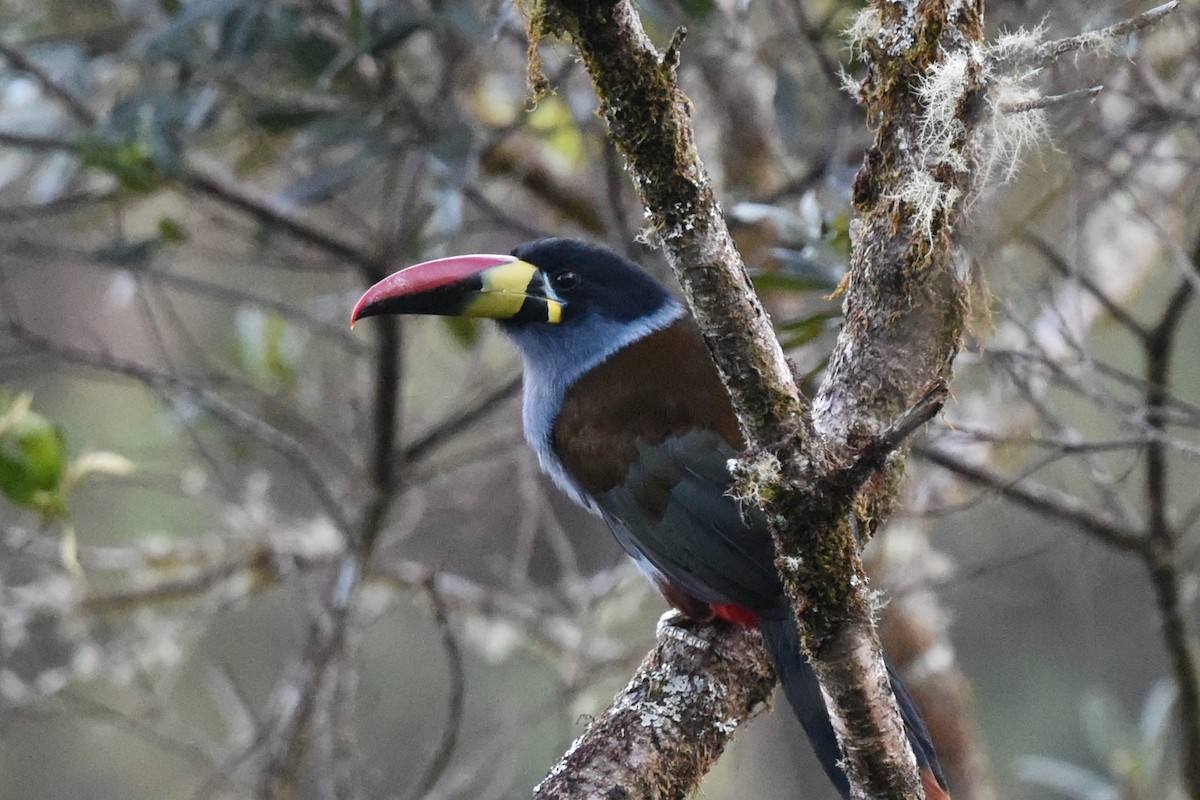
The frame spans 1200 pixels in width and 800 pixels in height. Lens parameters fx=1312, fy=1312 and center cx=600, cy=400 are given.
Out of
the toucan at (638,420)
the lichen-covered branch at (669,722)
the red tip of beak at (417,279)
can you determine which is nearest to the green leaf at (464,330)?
the toucan at (638,420)

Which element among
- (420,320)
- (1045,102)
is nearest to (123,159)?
(420,320)

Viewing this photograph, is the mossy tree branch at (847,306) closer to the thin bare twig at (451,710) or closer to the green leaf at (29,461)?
the thin bare twig at (451,710)

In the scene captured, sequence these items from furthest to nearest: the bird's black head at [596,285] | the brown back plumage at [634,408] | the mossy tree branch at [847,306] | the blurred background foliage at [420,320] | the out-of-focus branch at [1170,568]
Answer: the out-of-focus branch at [1170,568], the bird's black head at [596,285], the blurred background foliage at [420,320], the brown back plumage at [634,408], the mossy tree branch at [847,306]

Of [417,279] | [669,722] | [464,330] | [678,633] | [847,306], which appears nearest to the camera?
[847,306]

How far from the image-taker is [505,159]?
3.92 metres

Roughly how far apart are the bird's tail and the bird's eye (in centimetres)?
96

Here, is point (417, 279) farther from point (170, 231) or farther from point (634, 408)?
point (170, 231)

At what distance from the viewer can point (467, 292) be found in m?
2.49

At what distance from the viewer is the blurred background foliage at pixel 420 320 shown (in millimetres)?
2650

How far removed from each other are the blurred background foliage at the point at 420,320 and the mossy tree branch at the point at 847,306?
17cm

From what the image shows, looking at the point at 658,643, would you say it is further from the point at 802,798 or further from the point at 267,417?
the point at 802,798

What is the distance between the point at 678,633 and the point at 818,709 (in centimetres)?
32

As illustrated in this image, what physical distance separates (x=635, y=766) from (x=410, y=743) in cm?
517

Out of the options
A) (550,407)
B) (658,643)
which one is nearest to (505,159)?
(550,407)
